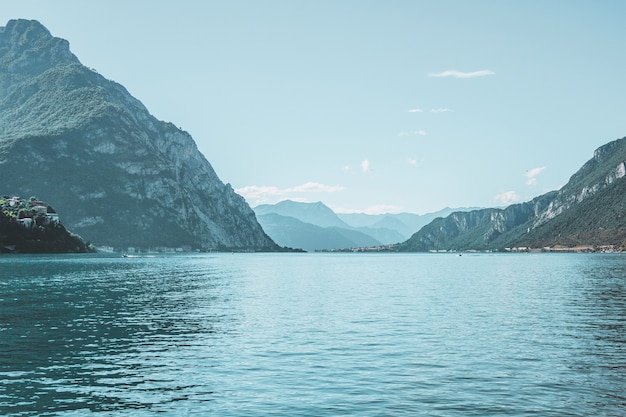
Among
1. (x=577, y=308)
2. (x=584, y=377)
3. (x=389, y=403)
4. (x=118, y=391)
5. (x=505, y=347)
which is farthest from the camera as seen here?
(x=577, y=308)

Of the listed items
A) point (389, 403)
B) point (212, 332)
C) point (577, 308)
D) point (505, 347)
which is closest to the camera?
point (389, 403)

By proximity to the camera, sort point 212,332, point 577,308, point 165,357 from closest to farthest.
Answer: point 165,357 → point 212,332 → point 577,308

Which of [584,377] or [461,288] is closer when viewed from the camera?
[584,377]

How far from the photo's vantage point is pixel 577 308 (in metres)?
76.2

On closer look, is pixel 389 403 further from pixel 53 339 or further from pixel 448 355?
pixel 53 339

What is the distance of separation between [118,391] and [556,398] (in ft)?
84.2

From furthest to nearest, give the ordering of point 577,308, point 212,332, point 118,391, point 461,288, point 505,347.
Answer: point 461,288 → point 577,308 → point 212,332 → point 505,347 → point 118,391

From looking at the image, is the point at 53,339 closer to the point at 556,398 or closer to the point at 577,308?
the point at 556,398

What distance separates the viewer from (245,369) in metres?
39.5

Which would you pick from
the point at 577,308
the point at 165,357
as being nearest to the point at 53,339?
the point at 165,357

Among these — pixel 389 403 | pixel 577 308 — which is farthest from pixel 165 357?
pixel 577 308

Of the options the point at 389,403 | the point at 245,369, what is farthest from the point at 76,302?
the point at 389,403

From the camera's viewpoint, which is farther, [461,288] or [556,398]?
[461,288]

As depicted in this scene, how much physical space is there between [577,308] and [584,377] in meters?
43.3
